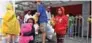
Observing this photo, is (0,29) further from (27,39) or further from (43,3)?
(43,3)

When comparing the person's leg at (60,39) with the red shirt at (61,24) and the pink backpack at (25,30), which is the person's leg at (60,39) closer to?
the red shirt at (61,24)

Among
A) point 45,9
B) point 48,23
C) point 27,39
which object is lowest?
point 27,39

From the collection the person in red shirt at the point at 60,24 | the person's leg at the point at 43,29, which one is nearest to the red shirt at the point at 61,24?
the person in red shirt at the point at 60,24

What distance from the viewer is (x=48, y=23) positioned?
8.49ft

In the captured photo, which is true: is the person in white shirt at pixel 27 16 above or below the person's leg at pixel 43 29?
above

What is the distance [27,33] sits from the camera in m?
2.51

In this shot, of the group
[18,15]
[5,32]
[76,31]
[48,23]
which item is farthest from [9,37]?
[76,31]

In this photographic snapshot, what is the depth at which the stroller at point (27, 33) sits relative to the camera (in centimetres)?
251

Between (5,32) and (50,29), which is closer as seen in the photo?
(5,32)

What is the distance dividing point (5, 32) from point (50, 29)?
565 millimetres

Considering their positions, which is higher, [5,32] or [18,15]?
[18,15]

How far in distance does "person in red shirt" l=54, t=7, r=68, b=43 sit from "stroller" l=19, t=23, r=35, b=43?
34 centimetres

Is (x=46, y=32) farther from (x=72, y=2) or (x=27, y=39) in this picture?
(x=72, y=2)

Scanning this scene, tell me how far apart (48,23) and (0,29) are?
0.59m
